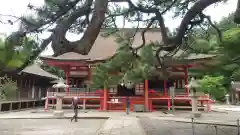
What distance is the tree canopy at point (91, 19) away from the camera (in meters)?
3.26

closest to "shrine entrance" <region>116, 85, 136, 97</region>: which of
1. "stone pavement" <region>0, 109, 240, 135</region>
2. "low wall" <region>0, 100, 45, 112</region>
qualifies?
"stone pavement" <region>0, 109, 240, 135</region>

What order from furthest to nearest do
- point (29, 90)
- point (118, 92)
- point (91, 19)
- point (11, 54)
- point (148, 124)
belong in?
point (29, 90)
point (118, 92)
point (148, 124)
point (91, 19)
point (11, 54)

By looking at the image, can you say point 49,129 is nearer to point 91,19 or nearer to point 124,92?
point 91,19

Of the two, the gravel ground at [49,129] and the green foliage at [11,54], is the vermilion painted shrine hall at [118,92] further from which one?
the green foliage at [11,54]

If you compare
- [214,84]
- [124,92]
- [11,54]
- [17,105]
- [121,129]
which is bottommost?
[17,105]

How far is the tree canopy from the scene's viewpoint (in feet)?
10.7

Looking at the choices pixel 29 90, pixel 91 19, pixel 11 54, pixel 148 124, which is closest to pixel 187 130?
pixel 148 124

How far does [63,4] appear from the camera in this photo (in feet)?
12.2

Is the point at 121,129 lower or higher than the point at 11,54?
lower

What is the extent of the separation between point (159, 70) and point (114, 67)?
0.93 metres

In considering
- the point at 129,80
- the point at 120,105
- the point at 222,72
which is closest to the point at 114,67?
the point at 129,80

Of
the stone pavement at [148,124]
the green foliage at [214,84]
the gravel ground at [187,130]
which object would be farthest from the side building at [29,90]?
the gravel ground at [187,130]

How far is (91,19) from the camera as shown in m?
3.60

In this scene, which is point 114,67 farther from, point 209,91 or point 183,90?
point 209,91
